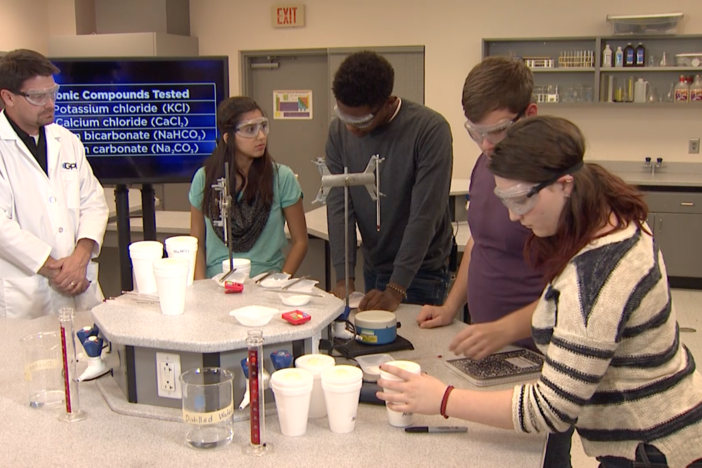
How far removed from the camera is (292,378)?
132 cm

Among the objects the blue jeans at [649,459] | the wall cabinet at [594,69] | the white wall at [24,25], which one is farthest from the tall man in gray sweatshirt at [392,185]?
the white wall at [24,25]

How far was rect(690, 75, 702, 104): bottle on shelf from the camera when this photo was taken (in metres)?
5.21

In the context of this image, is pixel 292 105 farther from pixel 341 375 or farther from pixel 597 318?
pixel 597 318

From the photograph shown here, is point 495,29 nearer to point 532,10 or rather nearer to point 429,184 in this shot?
point 532,10

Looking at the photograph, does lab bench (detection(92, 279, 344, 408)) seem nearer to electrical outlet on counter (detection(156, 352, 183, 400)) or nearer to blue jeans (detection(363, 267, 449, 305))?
electrical outlet on counter (detection(156, 352, 183, 400))

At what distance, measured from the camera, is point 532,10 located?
18.2ft

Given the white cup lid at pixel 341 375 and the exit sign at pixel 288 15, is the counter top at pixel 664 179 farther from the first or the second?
the white cup lid at pixel 341 375

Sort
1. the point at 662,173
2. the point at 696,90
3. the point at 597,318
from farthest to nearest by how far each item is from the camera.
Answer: the point at 662,173 < the point at 696,90 < the point at 597,318

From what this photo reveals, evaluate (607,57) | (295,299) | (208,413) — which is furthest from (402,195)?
(607,57)

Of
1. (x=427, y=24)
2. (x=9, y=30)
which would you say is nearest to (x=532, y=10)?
(x=427, y=24)

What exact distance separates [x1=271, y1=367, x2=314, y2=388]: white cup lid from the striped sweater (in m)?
0.40

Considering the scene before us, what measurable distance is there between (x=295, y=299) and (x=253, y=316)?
0.19 m

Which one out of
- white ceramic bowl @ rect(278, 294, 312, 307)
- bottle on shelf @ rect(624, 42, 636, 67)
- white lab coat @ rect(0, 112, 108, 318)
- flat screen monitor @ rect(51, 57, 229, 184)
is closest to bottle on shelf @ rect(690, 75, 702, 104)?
A: bottle on shelf @ rect(624, 42, 636, 67)

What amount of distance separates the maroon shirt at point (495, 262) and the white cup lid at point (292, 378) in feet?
2.01
